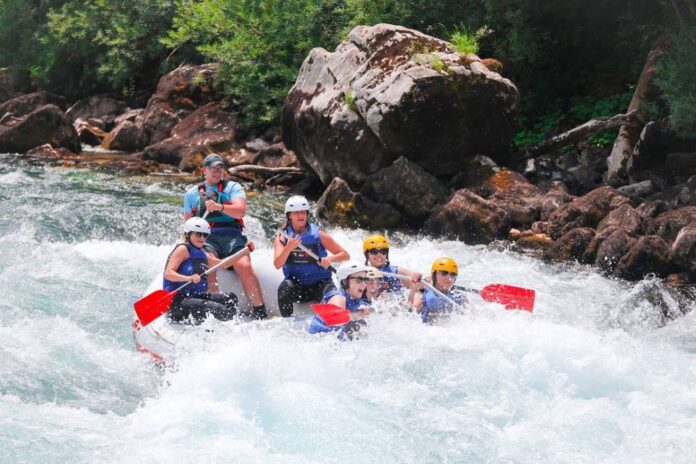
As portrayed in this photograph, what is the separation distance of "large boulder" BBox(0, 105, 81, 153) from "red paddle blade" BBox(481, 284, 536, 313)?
13304mm

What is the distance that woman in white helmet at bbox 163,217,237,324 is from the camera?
693 cm

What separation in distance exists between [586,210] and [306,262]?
4672mm

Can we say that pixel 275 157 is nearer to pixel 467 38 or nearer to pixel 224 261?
pixel 467 38

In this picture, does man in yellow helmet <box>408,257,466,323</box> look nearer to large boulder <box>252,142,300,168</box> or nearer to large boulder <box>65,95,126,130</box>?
large boulder <box>252,142,300,168</box>

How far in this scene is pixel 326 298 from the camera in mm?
6855

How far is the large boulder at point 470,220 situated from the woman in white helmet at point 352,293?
448cm

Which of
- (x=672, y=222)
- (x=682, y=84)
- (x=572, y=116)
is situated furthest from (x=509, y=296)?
(x=572, y=116)

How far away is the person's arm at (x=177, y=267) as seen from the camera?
687 cm

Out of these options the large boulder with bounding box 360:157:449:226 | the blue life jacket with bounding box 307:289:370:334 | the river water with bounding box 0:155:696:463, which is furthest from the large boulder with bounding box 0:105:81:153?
the blue life jacket with bounding box 307:289:370:334

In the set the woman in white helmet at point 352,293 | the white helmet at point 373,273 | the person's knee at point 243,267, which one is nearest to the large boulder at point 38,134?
the person's knee at point 243,267

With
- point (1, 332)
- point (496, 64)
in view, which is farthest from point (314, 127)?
point (1, 332)

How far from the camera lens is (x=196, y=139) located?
17.1 meters

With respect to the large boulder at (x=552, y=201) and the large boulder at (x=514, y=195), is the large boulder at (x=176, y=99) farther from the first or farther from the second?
the large boulder at (x=552, y=201)

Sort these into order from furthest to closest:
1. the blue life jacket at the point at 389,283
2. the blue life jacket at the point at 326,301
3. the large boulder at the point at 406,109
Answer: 1. the large boulder at the point at 406,109
2. the blue life jacket at the point at 389,283
3. the blue life jacket at the point at 326,301
